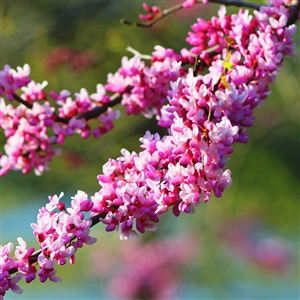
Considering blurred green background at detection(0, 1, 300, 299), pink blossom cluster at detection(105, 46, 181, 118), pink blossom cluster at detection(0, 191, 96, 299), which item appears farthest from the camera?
→ blurred green background at detection(0, 1, 300, 299)

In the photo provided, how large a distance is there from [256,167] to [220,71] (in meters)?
4.00

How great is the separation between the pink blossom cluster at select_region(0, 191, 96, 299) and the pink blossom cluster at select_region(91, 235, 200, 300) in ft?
8.24

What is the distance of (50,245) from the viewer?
94cm

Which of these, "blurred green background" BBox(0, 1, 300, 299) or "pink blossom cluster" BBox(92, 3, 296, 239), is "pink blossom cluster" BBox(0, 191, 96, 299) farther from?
"blurred green background" BBox(0, 1, 300, 299)

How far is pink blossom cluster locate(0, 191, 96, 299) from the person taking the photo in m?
0.95

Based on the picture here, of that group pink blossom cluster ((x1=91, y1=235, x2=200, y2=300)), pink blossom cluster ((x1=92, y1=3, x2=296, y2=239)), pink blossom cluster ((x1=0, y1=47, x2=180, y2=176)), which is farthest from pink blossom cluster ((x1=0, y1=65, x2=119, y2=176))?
pink blossom cluster ((x1=91, y1=235, x2=200, y2=300))

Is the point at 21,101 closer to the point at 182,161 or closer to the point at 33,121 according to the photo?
the point at 33,121

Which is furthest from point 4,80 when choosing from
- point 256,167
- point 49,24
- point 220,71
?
point 256,167

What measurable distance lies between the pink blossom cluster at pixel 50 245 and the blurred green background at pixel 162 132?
1.58 m

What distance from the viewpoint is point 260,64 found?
3.96ft

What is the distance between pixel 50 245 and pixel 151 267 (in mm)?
2636

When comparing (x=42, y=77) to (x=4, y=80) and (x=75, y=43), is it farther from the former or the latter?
(x=4, y=80)

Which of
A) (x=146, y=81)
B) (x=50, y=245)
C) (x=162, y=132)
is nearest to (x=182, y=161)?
(x=50, y=245)

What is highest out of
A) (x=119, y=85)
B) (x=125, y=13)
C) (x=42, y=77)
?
(x=119, y=85)
